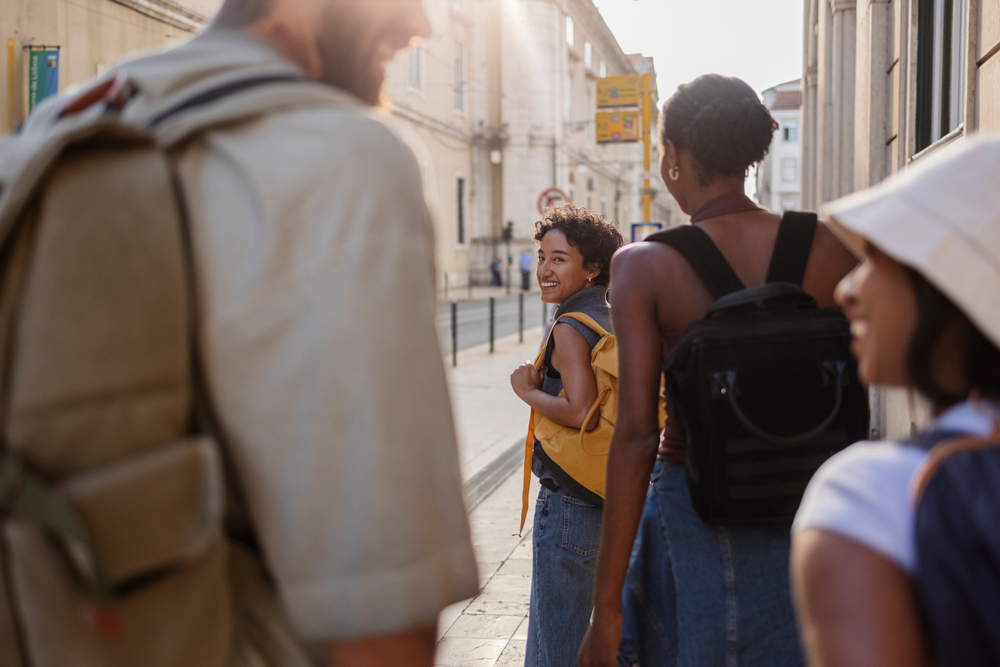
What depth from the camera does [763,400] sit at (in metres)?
1.91

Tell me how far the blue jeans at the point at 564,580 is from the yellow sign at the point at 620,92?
73.8ft

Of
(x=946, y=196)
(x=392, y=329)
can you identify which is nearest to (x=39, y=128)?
(x=392, y=329)

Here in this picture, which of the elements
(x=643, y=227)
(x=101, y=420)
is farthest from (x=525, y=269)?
(x=101, y=420)

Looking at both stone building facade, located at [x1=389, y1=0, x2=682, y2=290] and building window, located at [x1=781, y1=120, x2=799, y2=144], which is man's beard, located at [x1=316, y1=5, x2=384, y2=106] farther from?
building window, located at [x1=781, y1=120, x2=799, y2=144]

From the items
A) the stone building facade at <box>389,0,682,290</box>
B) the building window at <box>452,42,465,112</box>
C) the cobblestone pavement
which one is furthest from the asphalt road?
the building window at <box>452,42,465,112</box>

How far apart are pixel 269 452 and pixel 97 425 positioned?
0.18 metres

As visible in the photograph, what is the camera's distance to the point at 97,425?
38.1 inches

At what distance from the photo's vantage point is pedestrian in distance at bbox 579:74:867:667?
1.98 m

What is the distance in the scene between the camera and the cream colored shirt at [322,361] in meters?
1.05

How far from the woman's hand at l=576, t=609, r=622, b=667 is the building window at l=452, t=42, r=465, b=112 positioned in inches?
1505

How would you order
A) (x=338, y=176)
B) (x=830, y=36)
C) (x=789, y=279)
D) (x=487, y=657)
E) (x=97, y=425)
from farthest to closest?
(x=830, y=36) → (x=487, y=657) → (x=789, y=279) → (x=338, y=176) → (x=97, y=425)

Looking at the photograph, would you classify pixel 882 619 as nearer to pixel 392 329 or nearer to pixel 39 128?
pixel 392 329

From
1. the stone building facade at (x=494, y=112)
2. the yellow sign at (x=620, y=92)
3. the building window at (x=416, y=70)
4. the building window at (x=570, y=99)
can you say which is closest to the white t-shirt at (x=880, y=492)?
the yellow sign at (x=620, y=92)

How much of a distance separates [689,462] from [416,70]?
3415 cm
